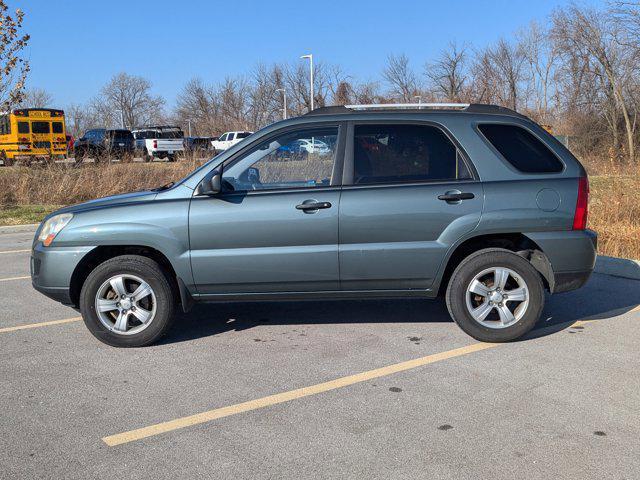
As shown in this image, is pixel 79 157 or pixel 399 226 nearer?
pixel 399 226

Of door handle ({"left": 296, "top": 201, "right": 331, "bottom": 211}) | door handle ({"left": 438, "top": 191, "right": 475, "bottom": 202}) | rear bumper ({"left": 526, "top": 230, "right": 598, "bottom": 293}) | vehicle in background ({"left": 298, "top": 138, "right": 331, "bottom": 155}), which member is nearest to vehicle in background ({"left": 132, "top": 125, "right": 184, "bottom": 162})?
vehicle in background ({"left": 298, "top": 138, "right": 331, "bottom": 155})

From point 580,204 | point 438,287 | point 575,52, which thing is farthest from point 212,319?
point 575,52

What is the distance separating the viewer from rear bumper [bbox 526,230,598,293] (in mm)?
5105

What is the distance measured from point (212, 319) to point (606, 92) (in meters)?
36.9

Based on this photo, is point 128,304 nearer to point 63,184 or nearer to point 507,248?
point 507,248

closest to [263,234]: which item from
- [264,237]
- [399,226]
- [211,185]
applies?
[264,237]

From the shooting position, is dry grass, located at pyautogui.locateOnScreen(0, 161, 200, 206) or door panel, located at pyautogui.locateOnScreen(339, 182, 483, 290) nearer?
door panel, located at pyautogui.locateOnScreen(339, 182, 483, 290)

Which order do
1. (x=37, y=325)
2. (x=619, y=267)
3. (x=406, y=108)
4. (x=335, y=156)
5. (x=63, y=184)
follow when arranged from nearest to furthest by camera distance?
1. (x=335, y=156)
2. (x=406, y=108)
3. (x=37, y=325)
4. (x=619, y=267)
5. (x=63, y=184)

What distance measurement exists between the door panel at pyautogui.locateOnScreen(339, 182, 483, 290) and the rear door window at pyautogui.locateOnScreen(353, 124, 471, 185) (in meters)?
0.11

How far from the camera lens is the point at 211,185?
16.4 feet

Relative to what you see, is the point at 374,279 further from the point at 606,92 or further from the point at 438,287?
the point at 606,92

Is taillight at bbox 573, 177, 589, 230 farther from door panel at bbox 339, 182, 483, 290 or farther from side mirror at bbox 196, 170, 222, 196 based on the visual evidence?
side mirror at bbox 196, 170, 222, 196

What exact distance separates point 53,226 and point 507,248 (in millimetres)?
3780

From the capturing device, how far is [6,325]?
601 centimetres
